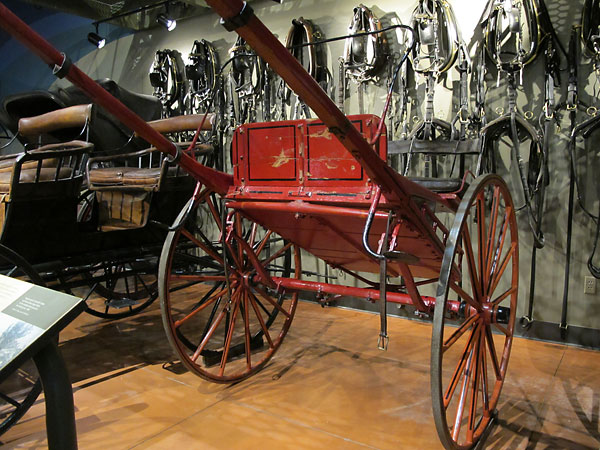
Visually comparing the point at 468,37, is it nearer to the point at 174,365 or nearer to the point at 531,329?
the point at 531,329

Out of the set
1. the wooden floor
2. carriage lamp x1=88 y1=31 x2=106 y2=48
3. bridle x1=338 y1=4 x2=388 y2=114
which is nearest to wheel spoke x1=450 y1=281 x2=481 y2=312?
the wooden floor

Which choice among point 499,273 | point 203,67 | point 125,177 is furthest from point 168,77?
point 499,273

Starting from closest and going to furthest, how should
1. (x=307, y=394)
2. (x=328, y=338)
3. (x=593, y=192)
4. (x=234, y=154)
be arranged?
(x=234, y=154)
(x=307, y=394)
(x=593, y=192)
(x=328, y=338)

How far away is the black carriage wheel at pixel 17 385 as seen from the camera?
2291 mm

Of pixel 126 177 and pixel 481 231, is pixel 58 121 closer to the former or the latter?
pixel 126 177

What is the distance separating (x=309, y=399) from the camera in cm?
279

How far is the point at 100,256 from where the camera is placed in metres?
3.17

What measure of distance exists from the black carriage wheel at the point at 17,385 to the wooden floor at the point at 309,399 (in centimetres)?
13

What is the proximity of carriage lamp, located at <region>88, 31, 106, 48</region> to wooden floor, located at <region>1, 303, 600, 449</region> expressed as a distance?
13.8ft

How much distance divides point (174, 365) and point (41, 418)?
0.88 metres

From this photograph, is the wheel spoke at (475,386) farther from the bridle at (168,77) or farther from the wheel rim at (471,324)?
the bridle at (168,77)

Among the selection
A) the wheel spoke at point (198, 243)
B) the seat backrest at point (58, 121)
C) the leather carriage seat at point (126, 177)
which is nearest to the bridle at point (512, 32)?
the wheel spoke at point (198, 243)

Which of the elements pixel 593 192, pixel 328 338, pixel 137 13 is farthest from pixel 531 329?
pixel 137 13

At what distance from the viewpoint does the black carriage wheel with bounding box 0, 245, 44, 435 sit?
229 cm
